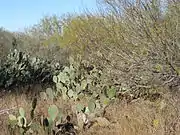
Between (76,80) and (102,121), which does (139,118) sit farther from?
(76,80)

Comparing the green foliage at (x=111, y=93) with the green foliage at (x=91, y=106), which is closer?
the green foliage at (x=91, y=106)

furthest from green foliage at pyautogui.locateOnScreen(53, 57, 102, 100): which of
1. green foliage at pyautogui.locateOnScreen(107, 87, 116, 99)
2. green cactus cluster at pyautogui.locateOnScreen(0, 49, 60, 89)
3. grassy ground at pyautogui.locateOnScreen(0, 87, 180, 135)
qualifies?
green cactus cluster at pyautogui.locateOnScreen(0, 49, 60, 89)

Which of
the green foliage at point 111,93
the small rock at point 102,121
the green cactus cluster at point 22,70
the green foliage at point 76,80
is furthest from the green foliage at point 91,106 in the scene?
the green cactus cluster at point 22,70

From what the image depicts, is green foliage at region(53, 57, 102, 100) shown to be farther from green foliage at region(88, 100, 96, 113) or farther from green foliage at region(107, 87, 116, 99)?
green foliage at region(88, 100, 96, 113)

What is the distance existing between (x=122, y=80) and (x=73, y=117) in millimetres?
1846

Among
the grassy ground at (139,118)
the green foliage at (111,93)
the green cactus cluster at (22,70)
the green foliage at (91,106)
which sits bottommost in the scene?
the grassy ground at (139,118)

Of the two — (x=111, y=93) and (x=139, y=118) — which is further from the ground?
(x=111, y=93)

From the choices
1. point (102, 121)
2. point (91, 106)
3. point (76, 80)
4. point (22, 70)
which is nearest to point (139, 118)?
point (102, 121)

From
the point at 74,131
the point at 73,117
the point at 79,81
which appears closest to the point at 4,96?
the point at 79,81

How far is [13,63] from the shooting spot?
49.1ft

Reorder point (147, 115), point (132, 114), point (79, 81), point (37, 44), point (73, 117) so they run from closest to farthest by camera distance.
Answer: point (147, 115) → point (132, 114) → point (73, 117) → point (79, 81) → point (37, 44)

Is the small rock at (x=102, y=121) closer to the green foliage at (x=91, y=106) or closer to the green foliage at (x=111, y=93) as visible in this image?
the green foliage at (x=91, y=106)

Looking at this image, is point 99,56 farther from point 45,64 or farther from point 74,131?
point 45,64

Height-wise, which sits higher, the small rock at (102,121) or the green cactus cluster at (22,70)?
the green cactus cluster at (22,70)
